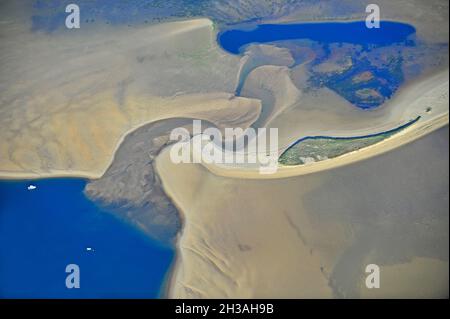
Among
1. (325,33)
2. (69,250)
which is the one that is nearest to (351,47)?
(325,33)

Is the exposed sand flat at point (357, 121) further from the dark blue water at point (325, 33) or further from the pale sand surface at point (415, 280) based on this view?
the pale sand surface at point (415, 280)

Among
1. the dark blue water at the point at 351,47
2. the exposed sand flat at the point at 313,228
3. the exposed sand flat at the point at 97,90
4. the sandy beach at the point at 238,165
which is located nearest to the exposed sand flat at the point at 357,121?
the sandy beach at the point at 238,165

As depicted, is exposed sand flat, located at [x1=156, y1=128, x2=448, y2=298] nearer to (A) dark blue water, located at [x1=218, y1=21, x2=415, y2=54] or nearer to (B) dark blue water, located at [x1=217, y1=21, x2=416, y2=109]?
(B) dark blue water, located at [x1=217, y1=21, x2=416, y2=109]

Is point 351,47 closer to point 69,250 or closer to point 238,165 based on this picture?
point 238,165

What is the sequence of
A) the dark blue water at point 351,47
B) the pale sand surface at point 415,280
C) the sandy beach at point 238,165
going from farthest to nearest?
the dark blue water at point 351,47 < the sandy beach at point 238,165 < the pale sand surface at point 415,280

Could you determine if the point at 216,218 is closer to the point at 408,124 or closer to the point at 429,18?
the point at 408,124

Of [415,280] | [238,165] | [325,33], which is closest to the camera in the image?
[415,280]

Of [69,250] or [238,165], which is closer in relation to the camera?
[69,250]
